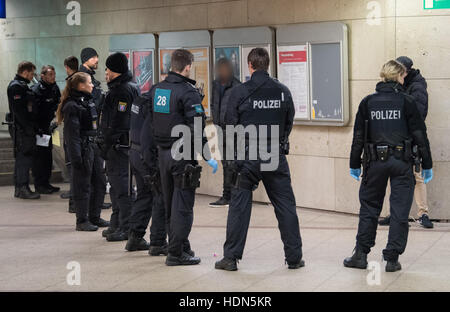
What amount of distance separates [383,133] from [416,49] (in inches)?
98.5

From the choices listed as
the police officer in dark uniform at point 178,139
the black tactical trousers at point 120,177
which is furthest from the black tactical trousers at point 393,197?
the black tactical trousers at point 120,177

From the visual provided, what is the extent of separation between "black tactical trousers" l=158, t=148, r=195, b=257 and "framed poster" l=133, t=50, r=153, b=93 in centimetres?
490

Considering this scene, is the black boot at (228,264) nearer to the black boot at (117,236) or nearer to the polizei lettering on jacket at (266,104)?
the polizei lettering on jacket at (266,104)

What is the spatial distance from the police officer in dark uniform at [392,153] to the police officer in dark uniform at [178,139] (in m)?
1.39

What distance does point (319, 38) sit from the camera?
974 centimetres

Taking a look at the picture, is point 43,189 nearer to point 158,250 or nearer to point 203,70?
point 203,70

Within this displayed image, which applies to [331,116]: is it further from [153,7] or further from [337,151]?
[153,7]

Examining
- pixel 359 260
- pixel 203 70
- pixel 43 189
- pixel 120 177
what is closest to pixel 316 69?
pixel 203 70

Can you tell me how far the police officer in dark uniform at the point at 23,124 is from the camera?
460 inches

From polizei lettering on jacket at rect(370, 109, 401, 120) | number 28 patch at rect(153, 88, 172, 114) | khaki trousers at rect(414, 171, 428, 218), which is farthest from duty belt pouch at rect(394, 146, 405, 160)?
khaki trousers at rect(414, 171, 428, 218)

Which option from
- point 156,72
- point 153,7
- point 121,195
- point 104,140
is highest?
point 153,7

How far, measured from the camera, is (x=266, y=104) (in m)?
6.95
